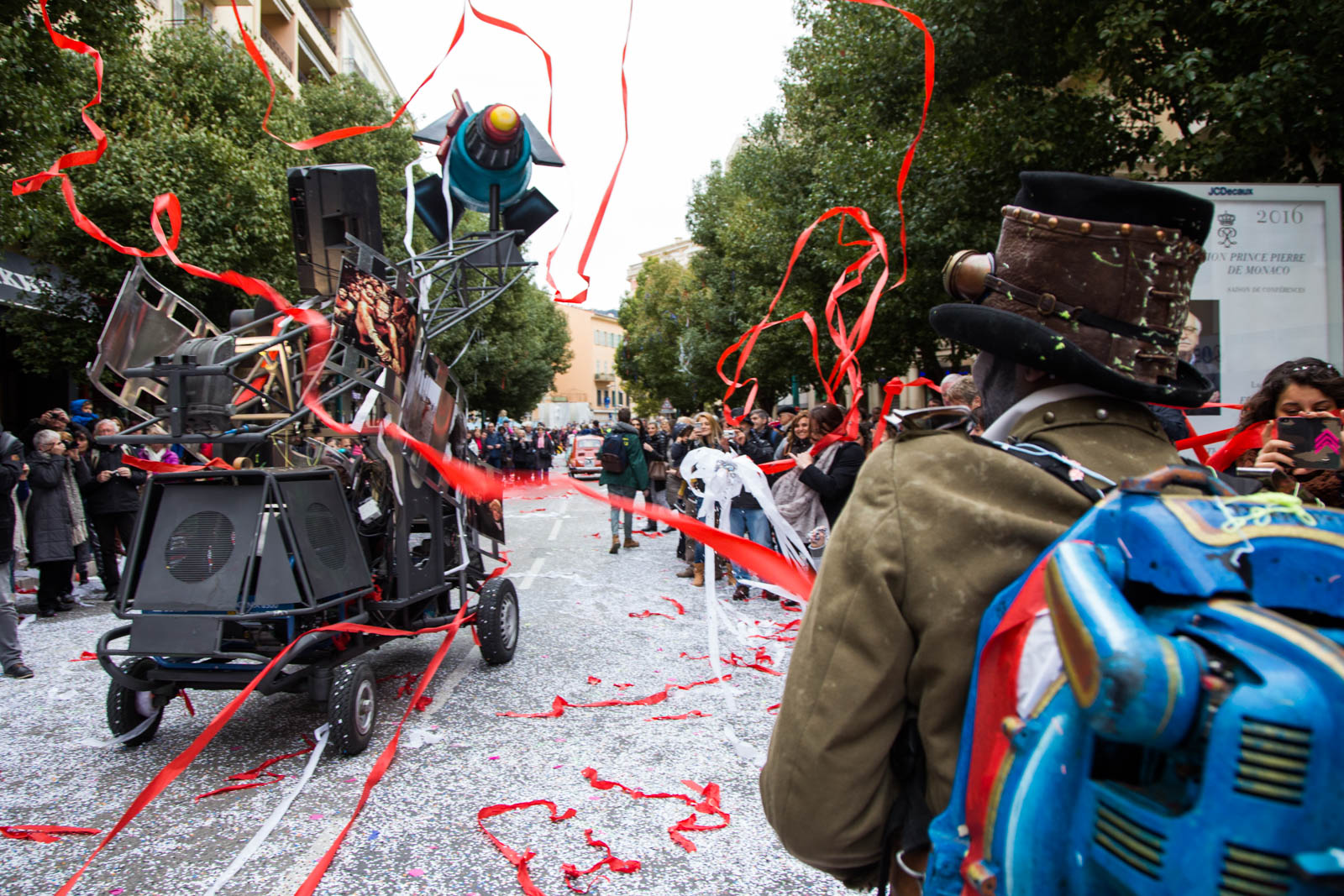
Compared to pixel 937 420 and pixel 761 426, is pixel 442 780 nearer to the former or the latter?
pixel 937 420

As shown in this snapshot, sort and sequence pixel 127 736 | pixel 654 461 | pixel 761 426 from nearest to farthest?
1. pixel 127 736
2. pixel 761 426
3. pixel 654 461

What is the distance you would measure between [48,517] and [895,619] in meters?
9.02

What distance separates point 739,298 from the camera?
30.0 metres

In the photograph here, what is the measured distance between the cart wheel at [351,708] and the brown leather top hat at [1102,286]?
390cm

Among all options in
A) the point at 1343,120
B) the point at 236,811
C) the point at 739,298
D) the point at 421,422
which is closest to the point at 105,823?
the point at 236,811

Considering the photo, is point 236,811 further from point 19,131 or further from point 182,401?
point 19,131

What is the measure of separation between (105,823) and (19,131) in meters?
8.13

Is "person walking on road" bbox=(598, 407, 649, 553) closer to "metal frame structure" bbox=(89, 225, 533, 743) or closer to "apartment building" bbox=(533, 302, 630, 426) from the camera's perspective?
"metal frame structure" bbox=(89, 225, 533, 743)

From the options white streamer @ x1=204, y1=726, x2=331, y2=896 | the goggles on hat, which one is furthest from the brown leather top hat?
white streamer @ x1=204, y1=726, x2=331, y2=896

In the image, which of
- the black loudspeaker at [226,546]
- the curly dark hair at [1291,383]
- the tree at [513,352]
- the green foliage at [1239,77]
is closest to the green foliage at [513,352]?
the tree at [513,352]

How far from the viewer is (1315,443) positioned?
103 inches

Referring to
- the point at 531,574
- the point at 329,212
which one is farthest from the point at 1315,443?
the point at 531,574

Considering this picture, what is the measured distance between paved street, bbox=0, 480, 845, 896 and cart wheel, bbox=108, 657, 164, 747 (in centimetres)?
10

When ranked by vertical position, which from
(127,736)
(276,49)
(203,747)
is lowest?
(127,736)
